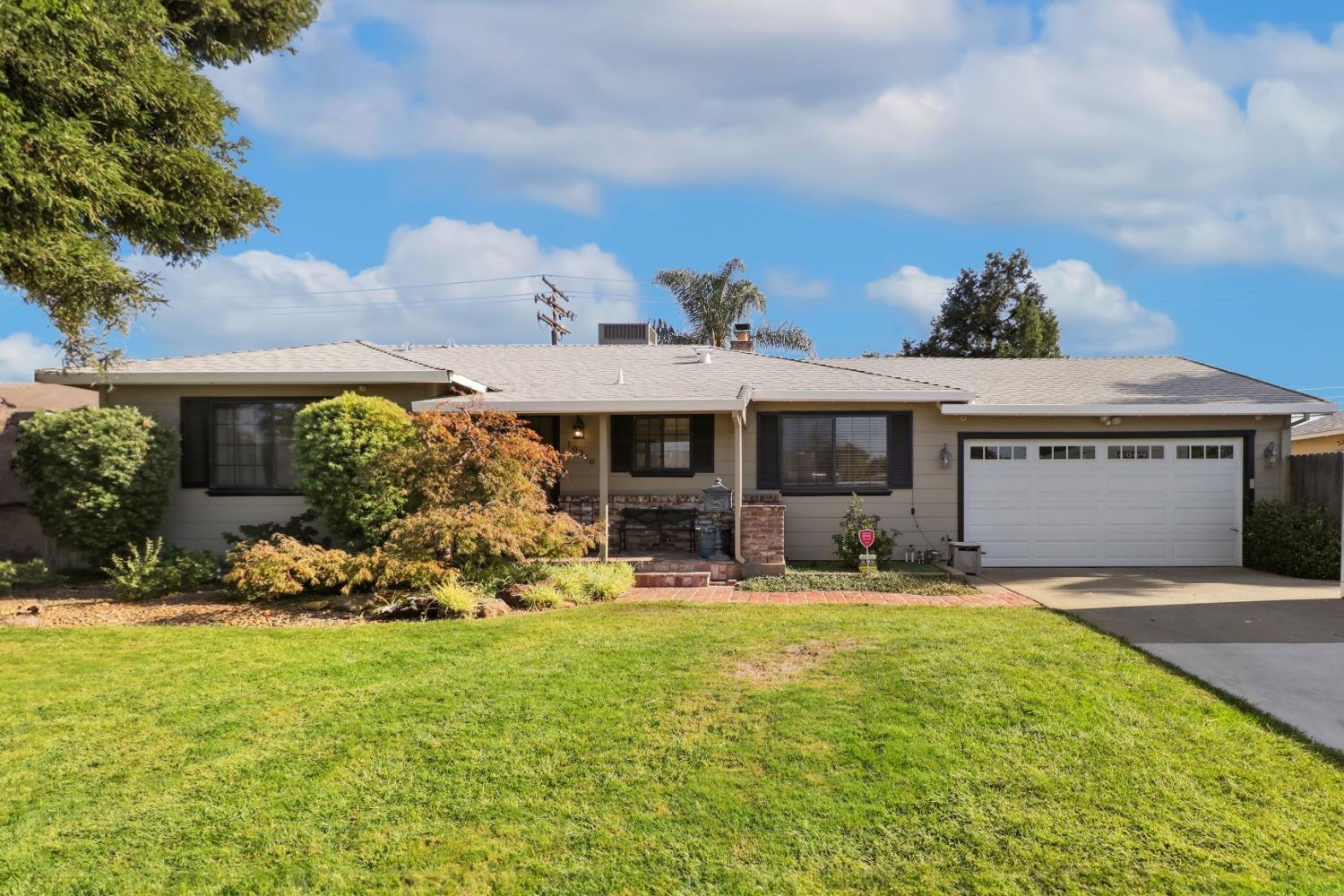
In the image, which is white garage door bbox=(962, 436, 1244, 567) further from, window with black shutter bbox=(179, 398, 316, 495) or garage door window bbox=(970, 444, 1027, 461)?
window with black shutter bbox=(179, 398, 316, 495)

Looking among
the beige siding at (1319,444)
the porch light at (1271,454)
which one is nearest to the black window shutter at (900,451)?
the porch light at (1271,454)

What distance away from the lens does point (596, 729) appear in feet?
15.0

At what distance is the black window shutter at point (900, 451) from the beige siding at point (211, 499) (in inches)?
282

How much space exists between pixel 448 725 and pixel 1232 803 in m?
4.30

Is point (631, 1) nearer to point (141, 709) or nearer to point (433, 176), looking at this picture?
point (433, 176)

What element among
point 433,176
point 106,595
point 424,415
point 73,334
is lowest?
point 106,595

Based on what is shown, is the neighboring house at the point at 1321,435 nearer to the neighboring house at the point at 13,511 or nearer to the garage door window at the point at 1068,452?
the garage door window at the point at 1068,452

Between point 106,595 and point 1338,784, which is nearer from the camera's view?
point 1338,784

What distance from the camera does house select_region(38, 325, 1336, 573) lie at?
447 inches

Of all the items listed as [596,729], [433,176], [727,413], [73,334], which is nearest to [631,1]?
[433,176]

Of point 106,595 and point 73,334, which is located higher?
point 73,334

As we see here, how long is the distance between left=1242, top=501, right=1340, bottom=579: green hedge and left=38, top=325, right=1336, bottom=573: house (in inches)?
13.2

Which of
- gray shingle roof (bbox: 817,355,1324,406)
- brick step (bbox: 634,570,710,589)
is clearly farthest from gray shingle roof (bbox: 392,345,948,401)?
brick step (bbox: 634,570,710,589)

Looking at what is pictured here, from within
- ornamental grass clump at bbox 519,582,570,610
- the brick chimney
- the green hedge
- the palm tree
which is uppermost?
the palm tree
